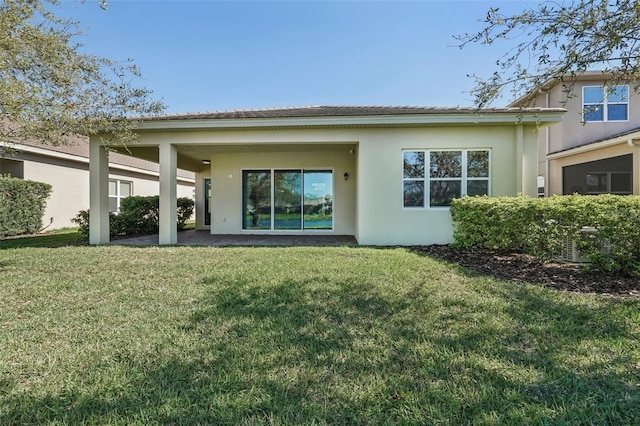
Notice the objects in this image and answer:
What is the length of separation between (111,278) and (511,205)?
7.99m

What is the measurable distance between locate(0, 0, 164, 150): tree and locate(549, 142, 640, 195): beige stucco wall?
47.8ft

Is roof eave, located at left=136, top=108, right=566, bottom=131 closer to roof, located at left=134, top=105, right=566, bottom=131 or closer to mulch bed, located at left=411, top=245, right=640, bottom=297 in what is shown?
roof, located at left=134, top=105, right=566, bottom=131

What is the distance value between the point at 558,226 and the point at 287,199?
881 centimetres

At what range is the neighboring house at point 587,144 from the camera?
481 inches

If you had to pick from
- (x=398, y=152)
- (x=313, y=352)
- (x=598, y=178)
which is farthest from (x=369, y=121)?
(x=598, y=178)

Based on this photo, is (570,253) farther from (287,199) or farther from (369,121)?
(287,199)

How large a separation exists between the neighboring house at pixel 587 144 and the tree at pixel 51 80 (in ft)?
47.7

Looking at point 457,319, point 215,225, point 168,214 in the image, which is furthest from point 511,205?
point 215,225

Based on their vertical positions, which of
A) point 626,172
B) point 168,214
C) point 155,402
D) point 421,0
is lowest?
point 155,402

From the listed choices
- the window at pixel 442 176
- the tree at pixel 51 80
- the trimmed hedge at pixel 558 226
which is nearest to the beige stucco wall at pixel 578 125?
the window at pixel 442 176

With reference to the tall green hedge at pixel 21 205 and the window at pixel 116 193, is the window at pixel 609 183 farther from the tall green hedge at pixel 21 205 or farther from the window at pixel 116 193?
the tall green hedge at pixel 21 205

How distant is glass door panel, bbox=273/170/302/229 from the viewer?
12430 millimetres

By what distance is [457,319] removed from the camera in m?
3.62

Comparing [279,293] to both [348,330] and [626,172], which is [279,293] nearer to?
[348,330]
